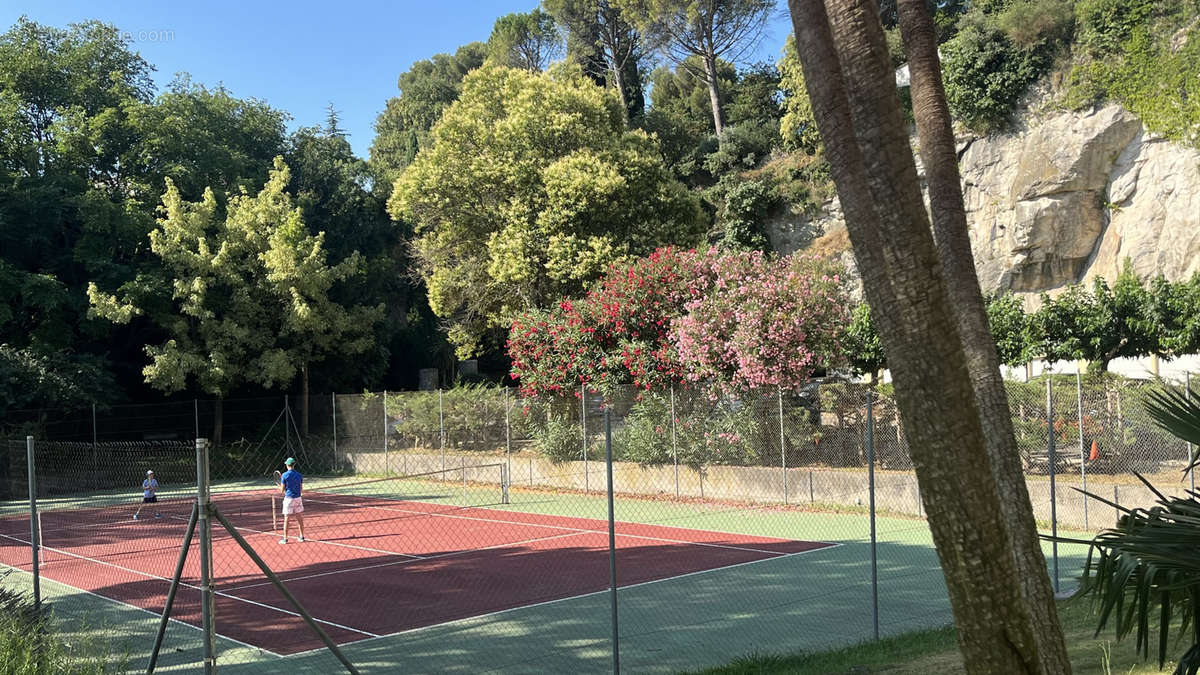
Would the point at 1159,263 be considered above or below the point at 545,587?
above

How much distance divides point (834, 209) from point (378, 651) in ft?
103

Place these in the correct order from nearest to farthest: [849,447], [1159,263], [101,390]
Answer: [849,447], [1159,263], [101,390]

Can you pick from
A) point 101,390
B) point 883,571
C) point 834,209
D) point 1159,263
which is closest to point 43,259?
point 101,390

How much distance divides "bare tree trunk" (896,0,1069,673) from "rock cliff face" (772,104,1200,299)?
25.5 m

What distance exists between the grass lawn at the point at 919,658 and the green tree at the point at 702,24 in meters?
36.5

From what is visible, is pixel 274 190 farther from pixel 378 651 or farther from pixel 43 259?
pixel 378 651

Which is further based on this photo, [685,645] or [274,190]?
[274,190]

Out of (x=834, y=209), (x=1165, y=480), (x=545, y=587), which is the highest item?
(x=834, y=209)

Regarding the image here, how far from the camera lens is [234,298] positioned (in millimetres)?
33844

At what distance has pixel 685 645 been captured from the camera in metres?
9.34

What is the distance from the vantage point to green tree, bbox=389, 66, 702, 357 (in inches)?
1220

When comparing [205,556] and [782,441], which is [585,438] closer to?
[782,441]

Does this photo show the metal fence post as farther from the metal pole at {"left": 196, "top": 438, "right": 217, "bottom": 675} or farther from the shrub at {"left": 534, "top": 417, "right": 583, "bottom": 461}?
the metal pole at {"left": 196, "top": 438, "right": 217, "bottom": 675}

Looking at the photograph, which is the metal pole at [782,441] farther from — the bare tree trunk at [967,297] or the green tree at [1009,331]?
the bare tree trunk at [967,297]
